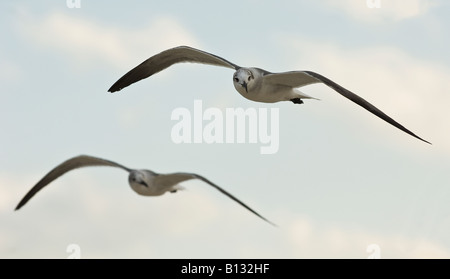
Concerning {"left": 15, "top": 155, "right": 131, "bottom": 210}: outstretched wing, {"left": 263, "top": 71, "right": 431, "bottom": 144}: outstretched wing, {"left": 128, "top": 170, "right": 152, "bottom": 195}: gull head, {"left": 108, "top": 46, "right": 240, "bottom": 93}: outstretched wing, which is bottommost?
{"left": 128, "top": 170, "right": 152, "bottom": 195}: gull head

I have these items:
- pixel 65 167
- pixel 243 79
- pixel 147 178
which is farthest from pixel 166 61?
pixel 147 178

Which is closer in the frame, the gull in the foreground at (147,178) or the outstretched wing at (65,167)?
the gull in the foreground at (147,178)

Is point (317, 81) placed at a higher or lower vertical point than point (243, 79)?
lower

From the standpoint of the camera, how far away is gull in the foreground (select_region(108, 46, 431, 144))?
9430 mm

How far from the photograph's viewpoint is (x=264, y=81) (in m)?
10.7

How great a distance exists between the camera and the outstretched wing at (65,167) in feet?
34.3

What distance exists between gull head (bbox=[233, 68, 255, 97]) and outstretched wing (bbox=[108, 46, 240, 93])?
9.0 inches

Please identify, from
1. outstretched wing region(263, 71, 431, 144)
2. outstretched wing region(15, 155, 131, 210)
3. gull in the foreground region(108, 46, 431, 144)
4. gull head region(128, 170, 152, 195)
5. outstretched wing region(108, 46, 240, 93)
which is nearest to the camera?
outstretched wing region(263, 71, 431, 144)

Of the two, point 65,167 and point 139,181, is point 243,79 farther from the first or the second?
point 65,167

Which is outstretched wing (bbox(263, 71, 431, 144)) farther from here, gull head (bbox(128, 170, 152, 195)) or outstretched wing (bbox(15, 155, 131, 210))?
outstretched wing (bbox(15, 155, 131, 210))

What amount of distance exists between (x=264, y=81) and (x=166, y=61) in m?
1.90

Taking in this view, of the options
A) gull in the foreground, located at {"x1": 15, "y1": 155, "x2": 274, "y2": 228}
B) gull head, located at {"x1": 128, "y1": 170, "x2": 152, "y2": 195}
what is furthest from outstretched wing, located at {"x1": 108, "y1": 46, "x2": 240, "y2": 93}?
gull head, located at {"x1": 128, "y1": 170, "x2": 152, "y2": 195}

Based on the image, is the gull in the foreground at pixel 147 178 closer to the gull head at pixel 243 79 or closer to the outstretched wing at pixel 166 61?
the gull head at pixel 243 79

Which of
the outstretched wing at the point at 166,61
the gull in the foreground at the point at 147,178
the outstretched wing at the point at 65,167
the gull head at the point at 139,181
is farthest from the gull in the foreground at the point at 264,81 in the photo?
the outstretched wing at the point at 65,167
